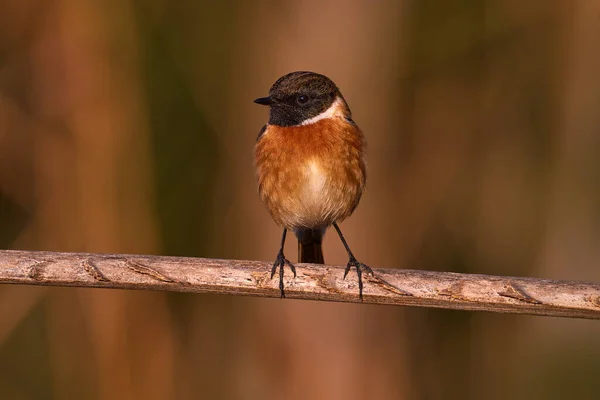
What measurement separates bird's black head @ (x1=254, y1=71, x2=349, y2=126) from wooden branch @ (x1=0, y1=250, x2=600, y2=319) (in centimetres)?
116

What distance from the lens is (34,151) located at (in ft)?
19.2

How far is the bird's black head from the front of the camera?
4277 millimetres

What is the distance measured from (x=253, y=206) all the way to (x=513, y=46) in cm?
275

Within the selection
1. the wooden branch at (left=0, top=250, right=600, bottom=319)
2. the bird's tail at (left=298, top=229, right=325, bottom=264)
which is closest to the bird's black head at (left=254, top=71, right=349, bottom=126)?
the bird's tail at (left=298, top=229, right=325, bottom=264)

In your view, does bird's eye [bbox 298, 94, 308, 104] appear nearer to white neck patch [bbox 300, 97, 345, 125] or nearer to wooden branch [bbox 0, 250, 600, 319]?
white neck patch [bbox 300, 97, 345, 125]

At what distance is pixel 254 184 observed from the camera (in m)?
5.84

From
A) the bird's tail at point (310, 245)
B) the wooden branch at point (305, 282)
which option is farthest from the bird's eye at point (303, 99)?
the wooden branch at point (305, 282)

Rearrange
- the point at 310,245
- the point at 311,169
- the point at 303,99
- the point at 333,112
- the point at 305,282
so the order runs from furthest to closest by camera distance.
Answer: the point at 310,245 < the point at 333,112 < the point at 303,99 < the point at 311,169 < the point at 305,282

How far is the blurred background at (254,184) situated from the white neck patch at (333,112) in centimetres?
82

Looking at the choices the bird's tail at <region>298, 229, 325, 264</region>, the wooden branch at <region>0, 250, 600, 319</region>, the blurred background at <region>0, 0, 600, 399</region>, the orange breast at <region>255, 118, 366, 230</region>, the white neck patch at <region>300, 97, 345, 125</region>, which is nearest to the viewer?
the wooden branch at <region>0, 250, 600, 319</region>

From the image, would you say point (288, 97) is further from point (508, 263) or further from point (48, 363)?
point (48, 363)

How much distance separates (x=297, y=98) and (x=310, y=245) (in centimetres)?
103

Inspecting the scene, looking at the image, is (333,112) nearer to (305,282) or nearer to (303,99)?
(303,99)

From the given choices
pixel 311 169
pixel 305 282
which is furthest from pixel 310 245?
pixel 305 282
